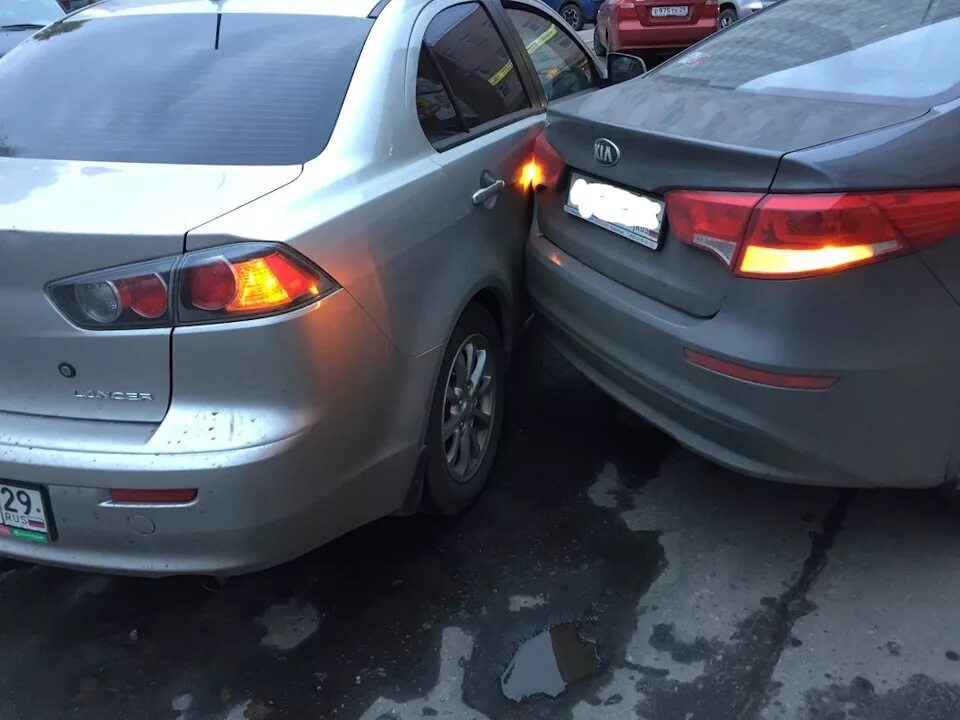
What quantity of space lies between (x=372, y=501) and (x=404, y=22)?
1482 mm

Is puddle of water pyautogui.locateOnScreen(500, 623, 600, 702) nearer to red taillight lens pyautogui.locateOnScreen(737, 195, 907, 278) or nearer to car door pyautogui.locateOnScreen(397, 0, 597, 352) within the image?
car door pyautogui.locateOnScreen(397, 0, 597, 352)

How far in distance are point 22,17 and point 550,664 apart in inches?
318

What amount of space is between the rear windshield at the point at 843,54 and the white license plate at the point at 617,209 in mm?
510

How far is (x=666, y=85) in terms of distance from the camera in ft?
10.5

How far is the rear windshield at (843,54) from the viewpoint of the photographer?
2.56 m

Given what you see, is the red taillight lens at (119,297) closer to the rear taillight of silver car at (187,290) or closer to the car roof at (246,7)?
the rear taillight of silver car at (187,290)

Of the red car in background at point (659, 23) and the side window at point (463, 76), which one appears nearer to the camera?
the side window at point (463, 76)

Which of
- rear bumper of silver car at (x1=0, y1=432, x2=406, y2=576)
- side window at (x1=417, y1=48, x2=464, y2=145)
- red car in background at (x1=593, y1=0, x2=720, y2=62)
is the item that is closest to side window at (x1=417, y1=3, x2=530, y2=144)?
side window at (x1=417, y1=48, x2=464, y2=145)

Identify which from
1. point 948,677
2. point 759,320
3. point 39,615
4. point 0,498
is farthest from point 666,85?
point 39,615

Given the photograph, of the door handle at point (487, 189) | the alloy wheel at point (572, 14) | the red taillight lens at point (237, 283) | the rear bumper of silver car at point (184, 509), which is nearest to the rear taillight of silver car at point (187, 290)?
the red taillight lens at point (237, 283)

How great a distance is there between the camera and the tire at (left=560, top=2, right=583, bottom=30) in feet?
60.8

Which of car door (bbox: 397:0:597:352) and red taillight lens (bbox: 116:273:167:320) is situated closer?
red taillight lens (bbox: 116:273:167:320)

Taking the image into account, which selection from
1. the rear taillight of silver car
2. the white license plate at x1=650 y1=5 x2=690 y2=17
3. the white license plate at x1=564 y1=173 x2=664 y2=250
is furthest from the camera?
the white license plate at x1=650 y1=5 x2=690 y2=17

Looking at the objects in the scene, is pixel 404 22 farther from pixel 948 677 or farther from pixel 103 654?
pixel 948 677
